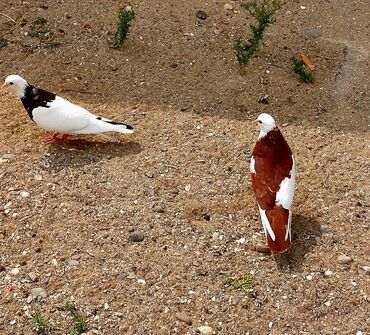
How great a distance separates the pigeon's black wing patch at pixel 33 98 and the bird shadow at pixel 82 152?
30cm

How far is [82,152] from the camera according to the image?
4.55m

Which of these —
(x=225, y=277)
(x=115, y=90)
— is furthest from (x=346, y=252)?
(x=115, y=90)

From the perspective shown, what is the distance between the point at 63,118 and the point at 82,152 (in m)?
0.28

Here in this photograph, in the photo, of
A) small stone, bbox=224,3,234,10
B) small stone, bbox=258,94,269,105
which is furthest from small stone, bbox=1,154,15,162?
small stone, bbox=224,3,234,10

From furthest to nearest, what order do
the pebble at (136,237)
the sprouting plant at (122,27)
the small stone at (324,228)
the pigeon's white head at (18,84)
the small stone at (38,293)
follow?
1. the sprouting plant at (122,27)
2. the pigeon's white head at (18,84)
3. the small stone at (324,228)
4. the pebble at (136,237)
5. the small stone at (38,293)

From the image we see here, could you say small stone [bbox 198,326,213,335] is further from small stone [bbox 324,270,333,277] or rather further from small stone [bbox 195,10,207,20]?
small stone [bbox 195,10,207,20]

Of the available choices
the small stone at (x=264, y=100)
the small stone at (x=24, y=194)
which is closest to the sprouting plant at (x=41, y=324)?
the small stone at (x=24, y=194)

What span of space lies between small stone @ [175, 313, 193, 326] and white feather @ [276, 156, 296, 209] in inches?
32.8

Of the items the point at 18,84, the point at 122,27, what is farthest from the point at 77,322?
the point at 122,27

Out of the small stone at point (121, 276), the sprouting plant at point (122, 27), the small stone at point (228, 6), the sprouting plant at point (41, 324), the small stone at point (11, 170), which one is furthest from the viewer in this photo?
the small stone at point (228, 6)

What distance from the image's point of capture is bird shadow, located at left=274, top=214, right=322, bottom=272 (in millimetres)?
3822

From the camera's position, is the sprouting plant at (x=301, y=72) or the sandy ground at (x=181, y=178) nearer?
the sandy ground at (x=181, y=178)

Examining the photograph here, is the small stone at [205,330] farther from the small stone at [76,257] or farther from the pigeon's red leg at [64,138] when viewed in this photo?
the pigeon's red leg at [64,138]

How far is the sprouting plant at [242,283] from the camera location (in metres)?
3.68
